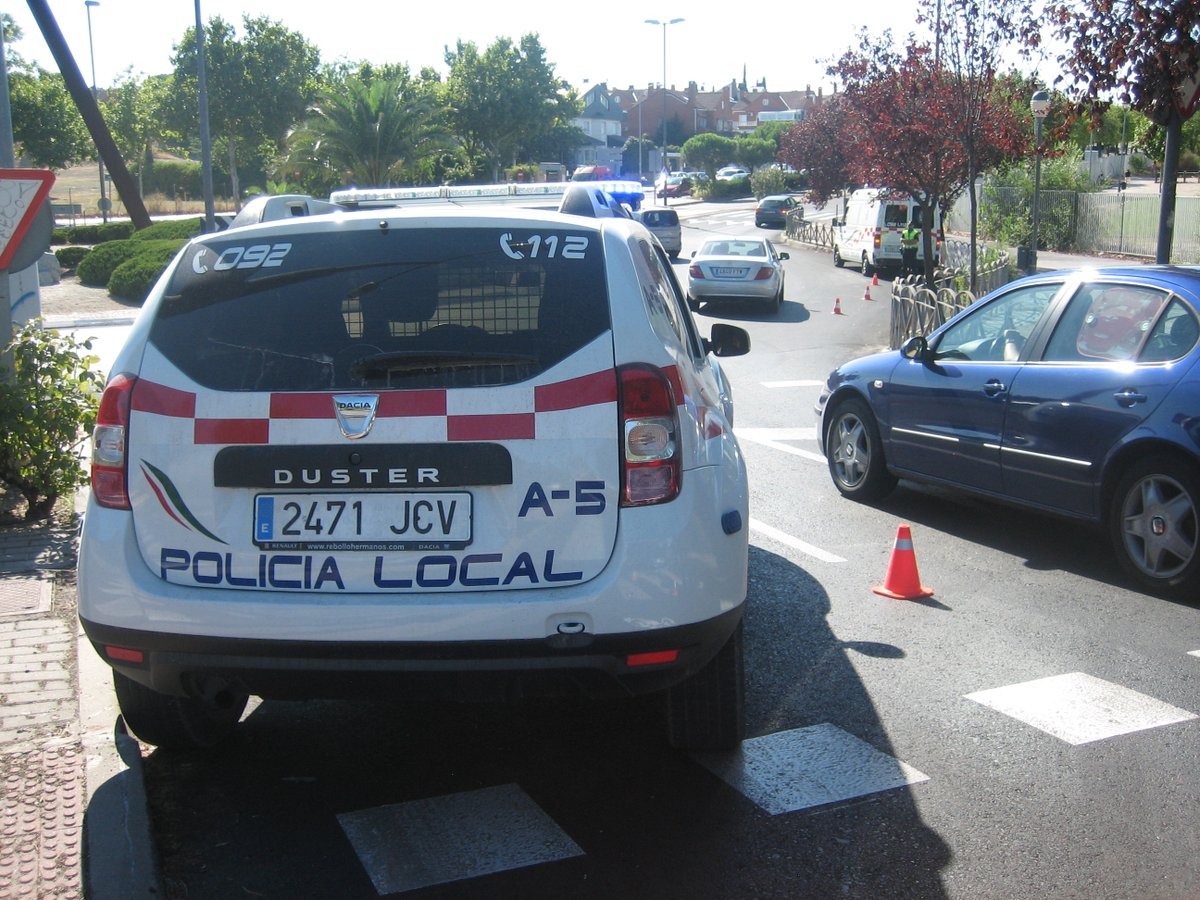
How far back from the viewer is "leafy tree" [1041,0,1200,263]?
10.1 meters

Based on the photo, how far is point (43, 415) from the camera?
7.41 meters

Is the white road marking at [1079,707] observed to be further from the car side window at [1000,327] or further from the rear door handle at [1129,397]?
the car side window at [1000,327]

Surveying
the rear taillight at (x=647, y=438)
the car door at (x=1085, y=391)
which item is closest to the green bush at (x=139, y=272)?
the car door at (x=1085, y=391)

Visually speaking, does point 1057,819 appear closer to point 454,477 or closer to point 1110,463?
point 454,477

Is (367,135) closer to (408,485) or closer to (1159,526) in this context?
(1159,526)

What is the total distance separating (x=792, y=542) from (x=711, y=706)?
3.35 meters

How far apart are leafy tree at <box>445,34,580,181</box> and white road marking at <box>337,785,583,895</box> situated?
7146 centimetres

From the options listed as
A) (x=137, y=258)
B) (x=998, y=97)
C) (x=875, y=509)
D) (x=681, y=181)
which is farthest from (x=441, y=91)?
(x=875, y=509)

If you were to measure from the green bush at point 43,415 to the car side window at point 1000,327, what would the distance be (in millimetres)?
5208

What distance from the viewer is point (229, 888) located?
3527mm

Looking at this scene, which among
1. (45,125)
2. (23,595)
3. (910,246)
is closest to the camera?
(23,595)

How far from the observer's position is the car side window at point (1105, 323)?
6629 mm

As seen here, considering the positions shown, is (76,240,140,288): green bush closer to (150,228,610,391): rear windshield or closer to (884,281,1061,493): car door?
(884,281,1061,493): car door

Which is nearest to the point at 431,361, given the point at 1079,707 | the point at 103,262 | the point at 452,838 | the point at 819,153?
the point at 452,838
